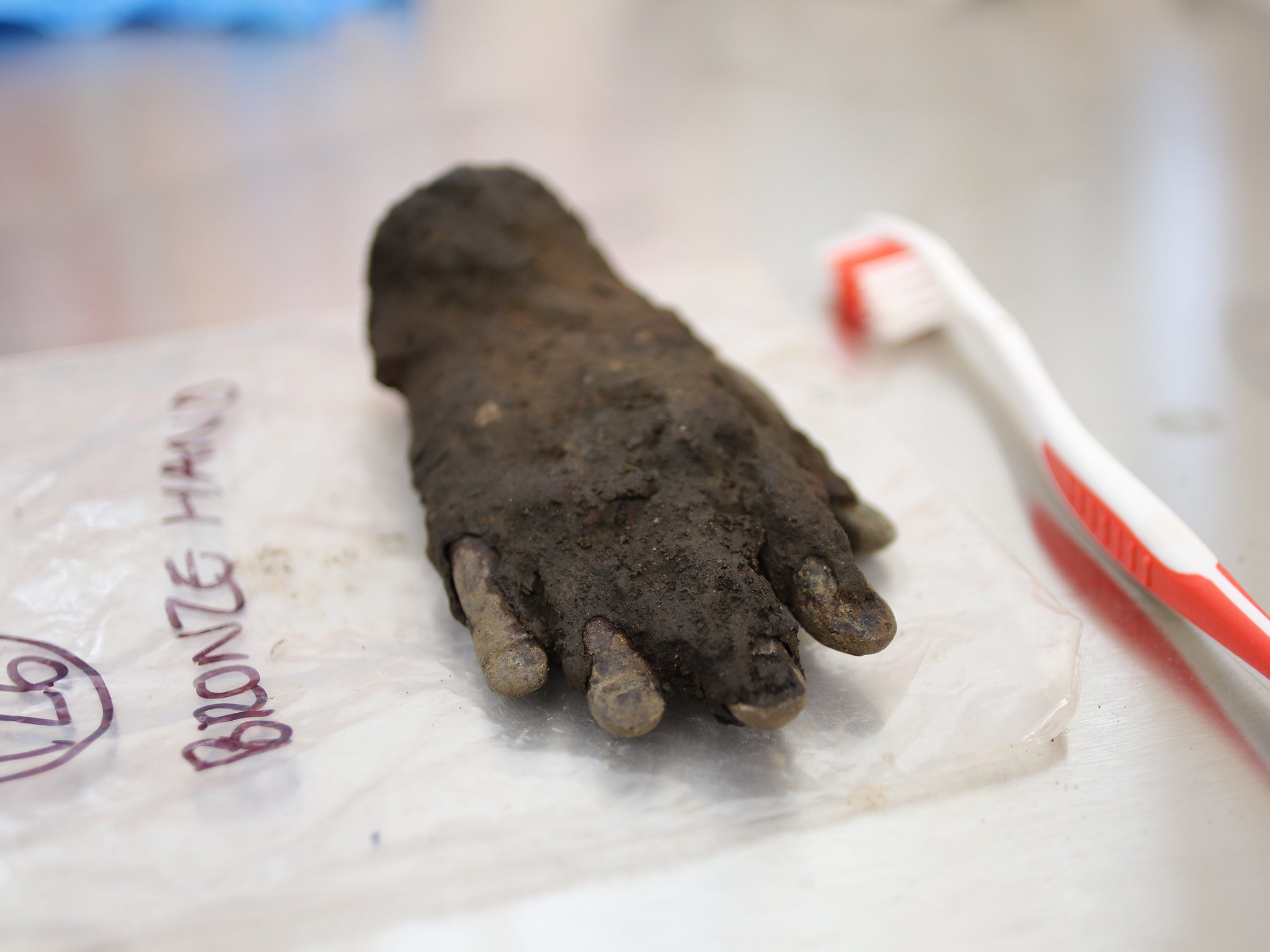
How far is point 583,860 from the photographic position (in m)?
0.72

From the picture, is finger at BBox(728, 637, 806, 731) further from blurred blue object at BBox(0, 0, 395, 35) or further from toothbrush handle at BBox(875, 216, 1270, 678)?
blurred blue object at BBox(0, 0, 395, 35)

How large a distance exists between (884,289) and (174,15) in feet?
7.06

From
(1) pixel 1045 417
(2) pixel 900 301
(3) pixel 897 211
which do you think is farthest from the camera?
(3) pixel 897 211

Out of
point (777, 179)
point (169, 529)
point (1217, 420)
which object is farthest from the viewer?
point (777, 179)

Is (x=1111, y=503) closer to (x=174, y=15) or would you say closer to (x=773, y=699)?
(x=773, y=699)

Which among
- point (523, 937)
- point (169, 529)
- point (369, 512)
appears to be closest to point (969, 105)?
point (369, 512)

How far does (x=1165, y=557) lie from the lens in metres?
0.90

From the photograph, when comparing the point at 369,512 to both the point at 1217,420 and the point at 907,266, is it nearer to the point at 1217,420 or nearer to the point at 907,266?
the point at 907,266

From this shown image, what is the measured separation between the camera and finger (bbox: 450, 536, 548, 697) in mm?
790

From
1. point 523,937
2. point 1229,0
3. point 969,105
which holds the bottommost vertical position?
point 523,937

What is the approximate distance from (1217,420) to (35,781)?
4.20 ft

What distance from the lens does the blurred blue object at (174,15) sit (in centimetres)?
250

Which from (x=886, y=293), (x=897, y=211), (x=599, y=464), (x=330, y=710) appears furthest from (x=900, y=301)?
(x=330, y=710)

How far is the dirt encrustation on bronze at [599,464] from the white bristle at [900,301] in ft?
1.36
